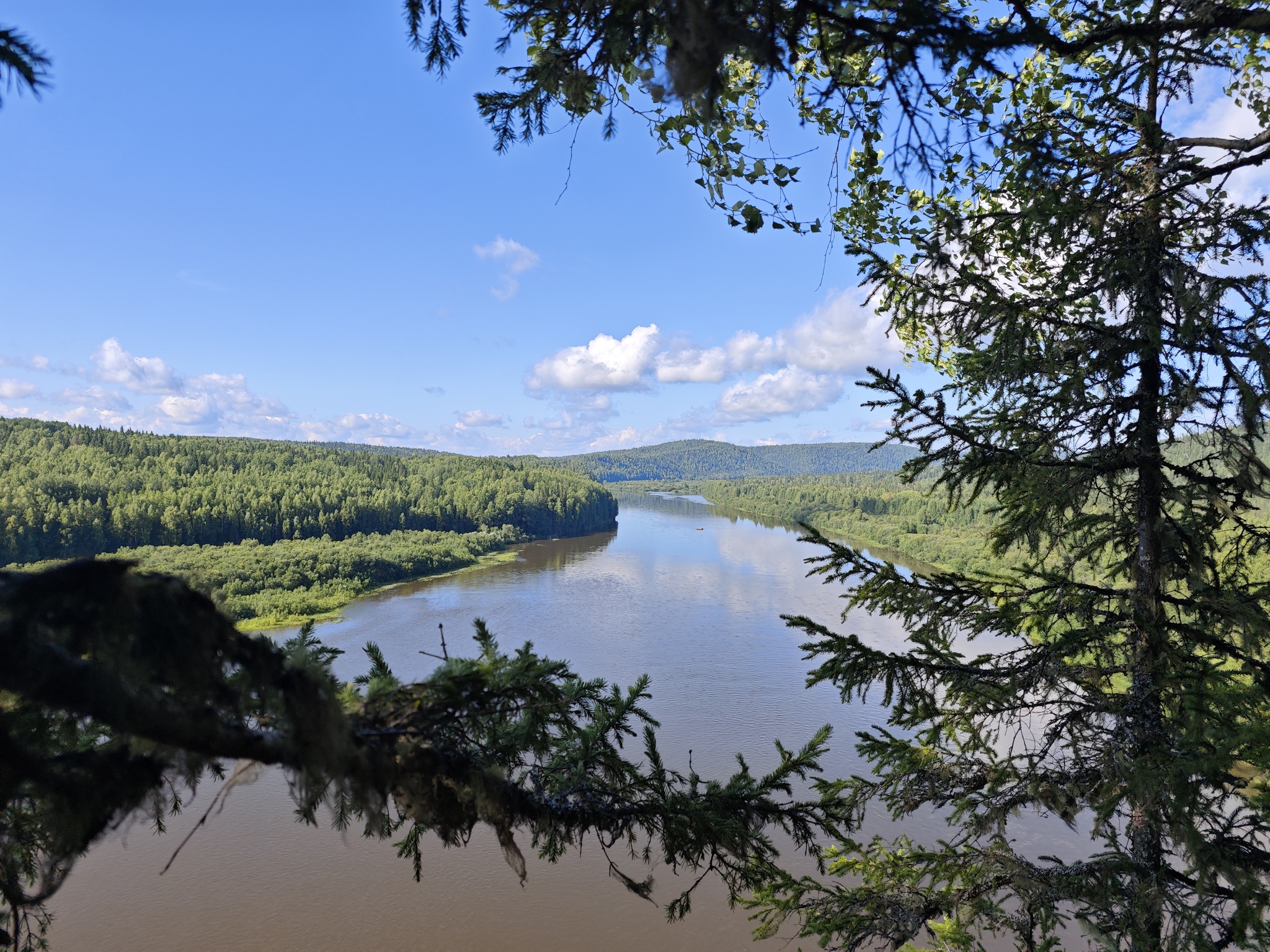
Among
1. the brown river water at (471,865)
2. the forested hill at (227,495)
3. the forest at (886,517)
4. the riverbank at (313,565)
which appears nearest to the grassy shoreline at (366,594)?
the riverbank at (313,565)

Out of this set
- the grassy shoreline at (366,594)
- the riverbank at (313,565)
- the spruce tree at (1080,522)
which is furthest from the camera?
the riverbank at (313,565)

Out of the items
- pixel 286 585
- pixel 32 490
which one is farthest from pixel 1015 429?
pixel 32 490

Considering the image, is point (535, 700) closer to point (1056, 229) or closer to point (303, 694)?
point (303, 694)

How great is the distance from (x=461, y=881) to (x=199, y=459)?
66.6 metres

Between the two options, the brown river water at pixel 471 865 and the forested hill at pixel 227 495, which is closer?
the brown river water at pixel 471 865

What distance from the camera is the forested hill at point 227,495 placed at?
42.1 metres

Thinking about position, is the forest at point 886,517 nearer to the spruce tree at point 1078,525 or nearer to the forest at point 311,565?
the spruce tree at point 1078,525

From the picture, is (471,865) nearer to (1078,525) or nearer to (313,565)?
(1078,525)

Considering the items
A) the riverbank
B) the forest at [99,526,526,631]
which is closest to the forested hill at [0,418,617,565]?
the riverbank

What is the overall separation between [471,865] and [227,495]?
47646 mm

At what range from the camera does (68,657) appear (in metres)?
1.13

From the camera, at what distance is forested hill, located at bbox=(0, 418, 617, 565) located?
138 ft

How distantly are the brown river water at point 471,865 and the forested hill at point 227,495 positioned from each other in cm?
2392

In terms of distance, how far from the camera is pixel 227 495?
51438 millimetres
